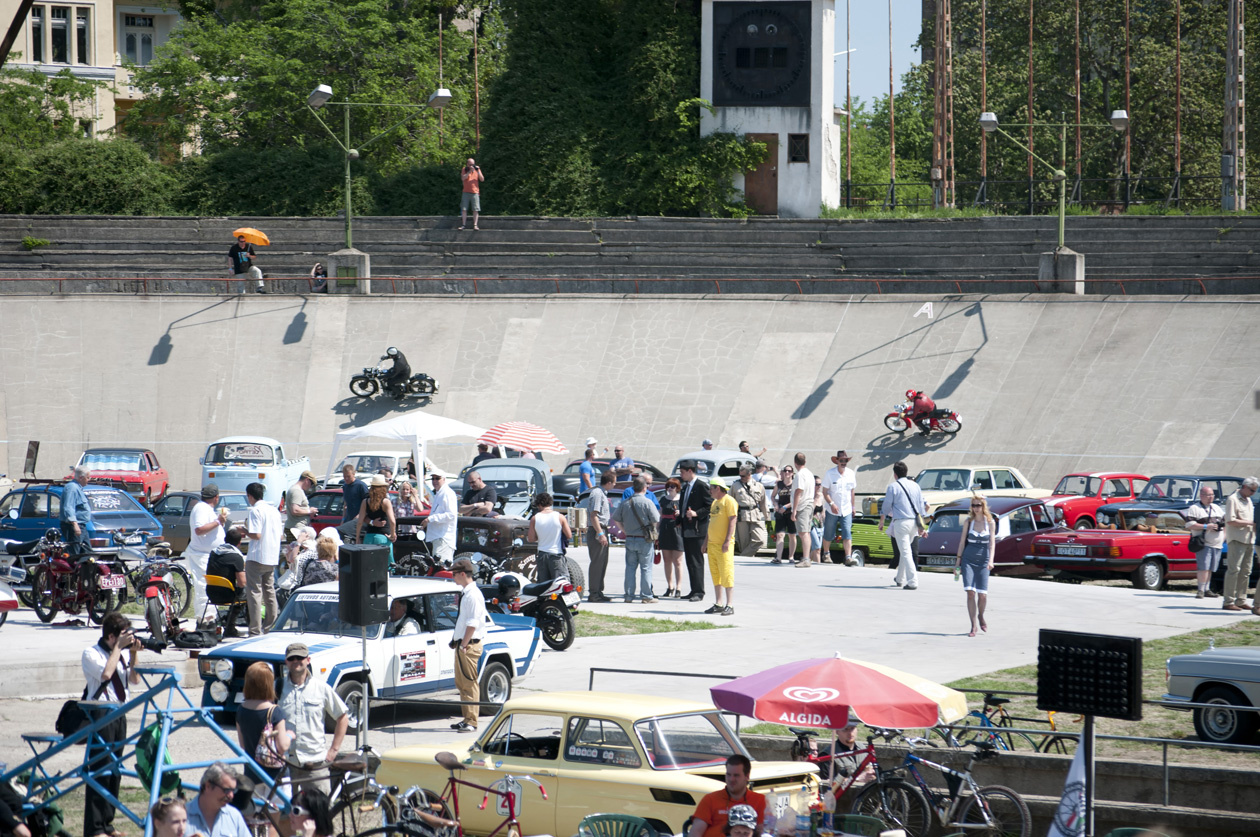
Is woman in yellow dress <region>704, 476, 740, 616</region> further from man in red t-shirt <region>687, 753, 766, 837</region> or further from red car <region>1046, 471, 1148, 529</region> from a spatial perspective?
man in red t-shirt <region>687, 753, 766, 837</region>

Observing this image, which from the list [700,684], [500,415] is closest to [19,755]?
[700,684]

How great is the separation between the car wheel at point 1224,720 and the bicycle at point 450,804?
6169 millimetres

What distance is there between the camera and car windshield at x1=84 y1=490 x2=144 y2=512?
22.9 meters

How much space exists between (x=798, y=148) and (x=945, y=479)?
24135 mm

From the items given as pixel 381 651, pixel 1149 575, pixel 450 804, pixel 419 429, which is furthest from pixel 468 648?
pixel 419 429

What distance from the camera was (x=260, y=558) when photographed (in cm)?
1598

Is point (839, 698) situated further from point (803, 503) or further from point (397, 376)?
point (397, 376)

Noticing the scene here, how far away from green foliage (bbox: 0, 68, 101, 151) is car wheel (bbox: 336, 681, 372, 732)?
152 feet

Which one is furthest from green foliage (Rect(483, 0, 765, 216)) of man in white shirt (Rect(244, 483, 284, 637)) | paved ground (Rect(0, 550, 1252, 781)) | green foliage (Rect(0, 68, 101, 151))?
man in white shirt (Rect(244, 483, 284, 637))

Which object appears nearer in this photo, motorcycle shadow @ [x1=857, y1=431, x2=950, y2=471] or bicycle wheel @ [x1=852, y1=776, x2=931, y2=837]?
bicycle wheel @ [x1=852, y1=776, x2=931, y2=837]

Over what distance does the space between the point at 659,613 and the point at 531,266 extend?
25.4 meters

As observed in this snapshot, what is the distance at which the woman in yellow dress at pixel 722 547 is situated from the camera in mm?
18375

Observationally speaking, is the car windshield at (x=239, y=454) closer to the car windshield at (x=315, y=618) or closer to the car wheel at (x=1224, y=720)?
the car windshield at (x=315, y=618)

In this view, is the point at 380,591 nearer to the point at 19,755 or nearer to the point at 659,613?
the point at 19,755
